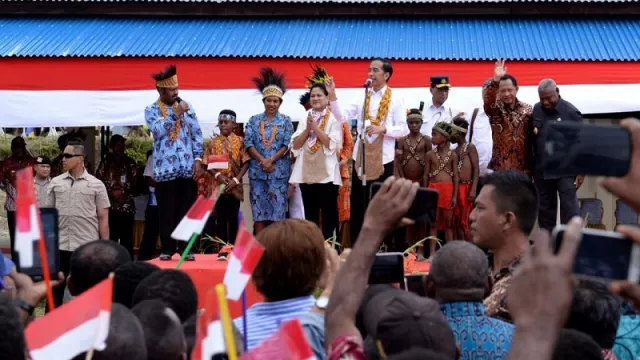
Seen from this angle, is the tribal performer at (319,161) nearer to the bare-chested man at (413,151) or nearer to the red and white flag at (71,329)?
the bare-chested man at (413,151)

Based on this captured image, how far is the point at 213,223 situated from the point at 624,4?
6529 millimetres

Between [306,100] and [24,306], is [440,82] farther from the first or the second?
[24,306]

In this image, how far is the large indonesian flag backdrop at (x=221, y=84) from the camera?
1209 cm

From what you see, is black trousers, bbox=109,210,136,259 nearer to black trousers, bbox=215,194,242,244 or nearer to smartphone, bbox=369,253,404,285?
black trousers, bbox=215,194,242,244

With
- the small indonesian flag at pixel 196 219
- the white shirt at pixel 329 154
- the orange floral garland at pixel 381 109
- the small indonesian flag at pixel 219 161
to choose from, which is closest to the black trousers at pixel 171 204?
the small indonesian flag at pixel 219 161

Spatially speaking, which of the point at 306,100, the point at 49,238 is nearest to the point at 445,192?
the point at 306,100

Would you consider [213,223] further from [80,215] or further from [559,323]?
[559,323]

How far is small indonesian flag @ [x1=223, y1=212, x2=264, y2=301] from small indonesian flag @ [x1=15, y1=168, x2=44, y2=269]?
2.27ft

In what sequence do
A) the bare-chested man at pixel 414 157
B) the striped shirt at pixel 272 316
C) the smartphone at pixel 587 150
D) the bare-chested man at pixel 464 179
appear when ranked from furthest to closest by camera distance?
1. the bare-chested man at pixel 414 157
2. the bare-chested man at pixel 464 179
3. the striped shirt at pixel 272 316
4. the smartphone at pixel 587 150

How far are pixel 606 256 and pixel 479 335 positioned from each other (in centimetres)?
178

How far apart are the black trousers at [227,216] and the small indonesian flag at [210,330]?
28.7ft

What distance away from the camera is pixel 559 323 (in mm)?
2004

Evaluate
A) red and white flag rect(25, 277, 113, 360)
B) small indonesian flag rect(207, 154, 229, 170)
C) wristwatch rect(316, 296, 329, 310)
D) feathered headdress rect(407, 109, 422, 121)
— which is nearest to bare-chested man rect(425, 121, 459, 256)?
feathered headdress rect(407, 109, 422, 121)

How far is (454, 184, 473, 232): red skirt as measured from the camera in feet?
35.1
